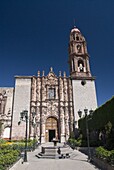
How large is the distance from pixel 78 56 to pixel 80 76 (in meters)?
5.04

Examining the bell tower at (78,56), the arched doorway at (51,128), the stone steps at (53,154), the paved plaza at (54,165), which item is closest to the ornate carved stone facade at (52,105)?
the arched doorway at (51,128)

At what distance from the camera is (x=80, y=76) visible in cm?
2778

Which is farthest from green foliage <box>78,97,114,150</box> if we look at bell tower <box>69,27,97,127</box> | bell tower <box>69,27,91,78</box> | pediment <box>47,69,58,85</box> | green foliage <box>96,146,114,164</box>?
bell tower <box>69,27,91,78</box>

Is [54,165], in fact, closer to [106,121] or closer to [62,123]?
[106,121]

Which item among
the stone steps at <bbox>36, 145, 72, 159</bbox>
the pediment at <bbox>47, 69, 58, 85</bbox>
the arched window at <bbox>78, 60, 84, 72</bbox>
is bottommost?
the stone steps at <bbox>36, 145, 72, 159</bbox>

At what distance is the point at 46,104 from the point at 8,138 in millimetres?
8566

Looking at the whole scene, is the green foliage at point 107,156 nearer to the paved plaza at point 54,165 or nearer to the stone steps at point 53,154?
the paved plaza at point 54,165

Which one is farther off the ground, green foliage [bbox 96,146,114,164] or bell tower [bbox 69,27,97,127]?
bell tower [bbox 69,27,97,127]

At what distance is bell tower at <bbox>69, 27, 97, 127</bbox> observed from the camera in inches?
1013

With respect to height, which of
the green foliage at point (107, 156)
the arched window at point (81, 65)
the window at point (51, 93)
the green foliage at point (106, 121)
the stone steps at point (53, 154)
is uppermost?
the arched window at point (81, 65)

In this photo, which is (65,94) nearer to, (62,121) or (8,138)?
(62,121)

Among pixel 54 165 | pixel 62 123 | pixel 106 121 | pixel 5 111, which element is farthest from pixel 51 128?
pixel 54 165

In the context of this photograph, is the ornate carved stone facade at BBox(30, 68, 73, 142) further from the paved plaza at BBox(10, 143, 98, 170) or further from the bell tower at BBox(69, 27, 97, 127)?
the paved plaza at BBox(10, 143, 98, 170)

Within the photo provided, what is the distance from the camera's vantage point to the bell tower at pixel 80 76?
25719mm
